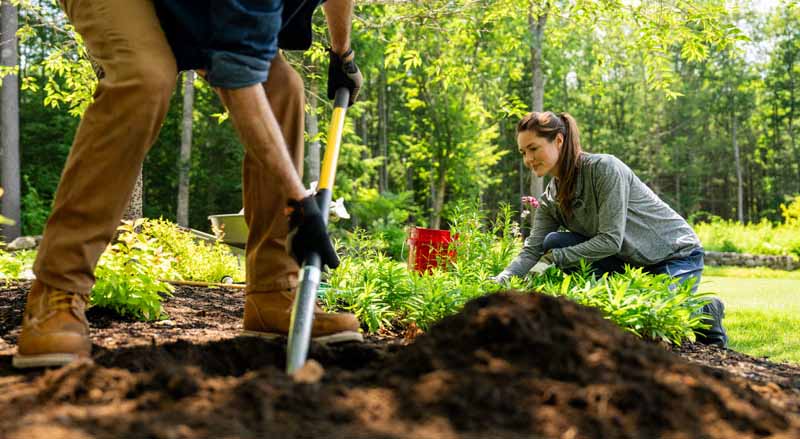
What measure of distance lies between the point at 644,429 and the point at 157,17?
1802mm

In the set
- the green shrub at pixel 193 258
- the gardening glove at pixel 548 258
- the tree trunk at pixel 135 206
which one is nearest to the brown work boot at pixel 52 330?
the gardening glove at pixel 548 258

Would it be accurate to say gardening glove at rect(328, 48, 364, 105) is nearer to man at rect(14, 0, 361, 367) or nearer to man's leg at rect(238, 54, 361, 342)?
man's leg at rect(238, 54, 361, 342)

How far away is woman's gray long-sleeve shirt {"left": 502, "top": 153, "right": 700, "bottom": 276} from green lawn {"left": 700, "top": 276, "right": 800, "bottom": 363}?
355mm

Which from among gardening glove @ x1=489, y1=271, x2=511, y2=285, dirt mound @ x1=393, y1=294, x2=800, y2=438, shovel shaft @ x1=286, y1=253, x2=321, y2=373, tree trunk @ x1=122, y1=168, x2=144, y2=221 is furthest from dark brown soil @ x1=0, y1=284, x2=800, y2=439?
tree trunk @ x1=122, y1=168, x2=144, y2=221

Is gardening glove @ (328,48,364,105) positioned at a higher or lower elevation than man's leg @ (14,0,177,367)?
higher

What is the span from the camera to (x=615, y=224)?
3543 mm

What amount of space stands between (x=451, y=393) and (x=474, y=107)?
1961cm

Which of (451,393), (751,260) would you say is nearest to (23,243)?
(451,393)

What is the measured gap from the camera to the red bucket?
473 cm

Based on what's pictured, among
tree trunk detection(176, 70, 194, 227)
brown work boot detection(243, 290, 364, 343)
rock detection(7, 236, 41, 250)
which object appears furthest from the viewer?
tree trunk detection(176, 70, 194, 227)

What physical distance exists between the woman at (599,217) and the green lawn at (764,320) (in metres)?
0.31

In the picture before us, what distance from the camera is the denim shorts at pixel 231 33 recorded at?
1808 mm

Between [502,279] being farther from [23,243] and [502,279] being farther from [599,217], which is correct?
[23,243]

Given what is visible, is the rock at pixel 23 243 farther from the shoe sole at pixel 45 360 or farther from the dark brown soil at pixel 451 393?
the dark brown soil at pixel 451 393
